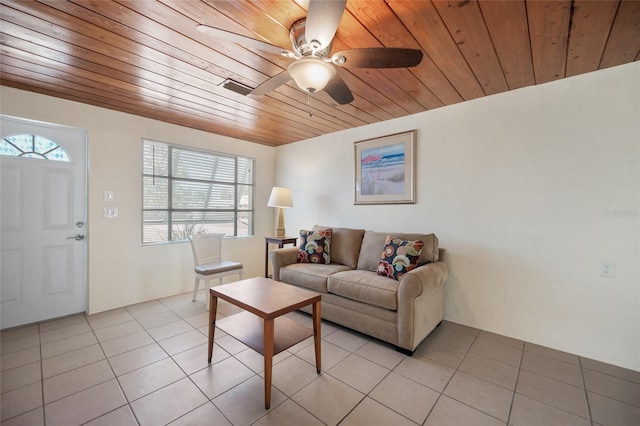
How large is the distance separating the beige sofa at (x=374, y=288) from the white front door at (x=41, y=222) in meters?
2.20

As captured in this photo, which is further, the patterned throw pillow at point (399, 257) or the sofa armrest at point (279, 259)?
the sofa armrest at point (279, 259)

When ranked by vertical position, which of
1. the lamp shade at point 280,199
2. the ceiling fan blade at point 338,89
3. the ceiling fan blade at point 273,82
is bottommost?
the lamp shade at point 280,199

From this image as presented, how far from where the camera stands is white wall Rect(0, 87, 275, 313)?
107 inches

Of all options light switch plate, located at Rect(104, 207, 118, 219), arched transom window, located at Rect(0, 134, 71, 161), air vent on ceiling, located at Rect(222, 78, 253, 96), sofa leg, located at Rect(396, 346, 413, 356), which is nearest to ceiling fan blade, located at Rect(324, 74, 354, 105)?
air vent on ceiling, located at Rect(222, 78, 253, 96)

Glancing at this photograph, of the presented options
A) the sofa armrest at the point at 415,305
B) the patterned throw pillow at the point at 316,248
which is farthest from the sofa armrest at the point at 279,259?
the sofa armrest at the point at 415,305

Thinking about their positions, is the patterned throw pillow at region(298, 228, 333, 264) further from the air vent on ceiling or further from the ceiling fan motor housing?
the ceiling fan motor housing

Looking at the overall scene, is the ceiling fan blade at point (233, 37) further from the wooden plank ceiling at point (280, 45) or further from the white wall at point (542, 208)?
the white wall at point (542, 208)

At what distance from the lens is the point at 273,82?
179cm

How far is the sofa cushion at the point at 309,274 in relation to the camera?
2740 millimetres

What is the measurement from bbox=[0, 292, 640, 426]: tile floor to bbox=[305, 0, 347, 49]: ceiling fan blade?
204 centimetres

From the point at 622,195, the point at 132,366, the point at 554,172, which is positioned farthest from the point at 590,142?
the point at 132,366

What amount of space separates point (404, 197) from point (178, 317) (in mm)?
2864

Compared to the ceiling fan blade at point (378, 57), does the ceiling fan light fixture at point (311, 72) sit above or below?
below

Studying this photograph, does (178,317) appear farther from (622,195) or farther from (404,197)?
(622,195)
